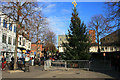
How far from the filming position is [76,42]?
21.5 meters

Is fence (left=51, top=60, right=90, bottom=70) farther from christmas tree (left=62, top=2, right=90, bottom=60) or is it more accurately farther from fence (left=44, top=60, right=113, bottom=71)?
christmas tree (left=62, top=2, right=90, bottom=60)

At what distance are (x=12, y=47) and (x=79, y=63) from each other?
23.6 m

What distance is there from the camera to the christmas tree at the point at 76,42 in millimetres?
20953

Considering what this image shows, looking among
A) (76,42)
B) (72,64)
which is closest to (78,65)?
(72,64)

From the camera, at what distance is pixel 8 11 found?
16.1m

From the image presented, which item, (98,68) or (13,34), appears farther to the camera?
(13,34)

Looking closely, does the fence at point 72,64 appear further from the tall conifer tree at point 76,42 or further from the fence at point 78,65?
the tall conifer tree at point 76,42

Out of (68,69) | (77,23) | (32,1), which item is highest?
(32,1)

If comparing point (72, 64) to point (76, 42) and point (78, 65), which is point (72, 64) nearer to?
point (78, 65)

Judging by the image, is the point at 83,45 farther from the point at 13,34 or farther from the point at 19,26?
the point at 13,34

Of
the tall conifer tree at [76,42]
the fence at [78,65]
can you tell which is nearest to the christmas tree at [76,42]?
A: the tall conifer tree at [76,42]

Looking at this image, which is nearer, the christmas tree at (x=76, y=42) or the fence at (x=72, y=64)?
the fence at (x=72, y=64)

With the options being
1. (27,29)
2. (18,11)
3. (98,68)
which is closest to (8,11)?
(18,11)

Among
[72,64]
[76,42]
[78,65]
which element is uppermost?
[76,42]
